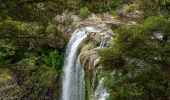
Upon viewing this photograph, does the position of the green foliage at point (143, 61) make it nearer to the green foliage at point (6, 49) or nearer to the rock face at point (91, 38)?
the rock face at point (91, 38)

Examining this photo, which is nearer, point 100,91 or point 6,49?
point 6,49

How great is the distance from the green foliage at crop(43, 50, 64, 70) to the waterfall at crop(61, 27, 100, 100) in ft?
1.43

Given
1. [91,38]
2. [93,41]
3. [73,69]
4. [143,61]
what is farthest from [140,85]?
[73,69]

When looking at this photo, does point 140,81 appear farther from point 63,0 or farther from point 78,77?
point 78,77

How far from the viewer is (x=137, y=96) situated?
8883mm

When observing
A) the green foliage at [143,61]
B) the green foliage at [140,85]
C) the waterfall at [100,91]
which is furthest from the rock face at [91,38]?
the green foliage at [140,85]

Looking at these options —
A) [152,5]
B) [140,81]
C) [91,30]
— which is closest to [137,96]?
[140,81]

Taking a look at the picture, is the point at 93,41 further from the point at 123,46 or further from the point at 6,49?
the point at 123,46

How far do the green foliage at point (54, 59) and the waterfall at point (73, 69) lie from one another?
0.44 meters

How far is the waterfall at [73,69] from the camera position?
659 inches

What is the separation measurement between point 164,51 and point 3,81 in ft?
40.0

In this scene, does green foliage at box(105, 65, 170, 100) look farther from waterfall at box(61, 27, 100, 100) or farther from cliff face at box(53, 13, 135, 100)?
waterfall at box(61, 27, 100, 100)

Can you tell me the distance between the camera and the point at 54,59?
19266mm

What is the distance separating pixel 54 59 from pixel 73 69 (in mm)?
2063
